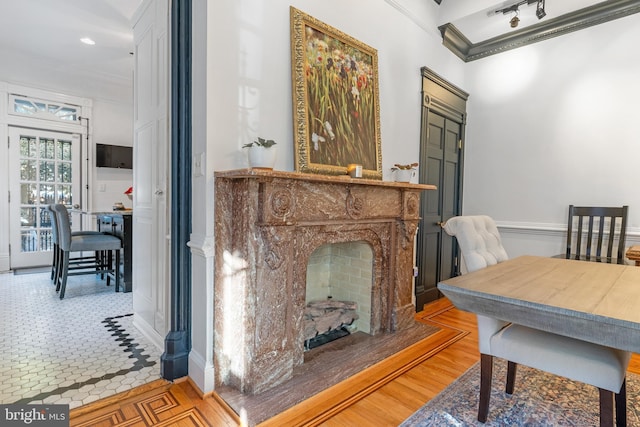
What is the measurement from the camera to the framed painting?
2203 mm

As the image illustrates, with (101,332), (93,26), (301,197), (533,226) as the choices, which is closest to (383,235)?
(301,197)

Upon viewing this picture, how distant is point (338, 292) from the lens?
115 inches

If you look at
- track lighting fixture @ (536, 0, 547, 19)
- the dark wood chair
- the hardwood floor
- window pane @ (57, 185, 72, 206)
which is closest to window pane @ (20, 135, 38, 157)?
window pane @ (57, 185, 72, 206)

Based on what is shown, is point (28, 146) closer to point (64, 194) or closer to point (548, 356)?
point (64, 194)

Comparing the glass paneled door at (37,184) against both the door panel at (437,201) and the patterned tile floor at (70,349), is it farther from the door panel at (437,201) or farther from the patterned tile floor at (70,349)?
the door panel at (437,201)

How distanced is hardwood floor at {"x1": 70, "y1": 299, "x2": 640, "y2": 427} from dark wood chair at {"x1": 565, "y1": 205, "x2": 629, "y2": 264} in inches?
48.6

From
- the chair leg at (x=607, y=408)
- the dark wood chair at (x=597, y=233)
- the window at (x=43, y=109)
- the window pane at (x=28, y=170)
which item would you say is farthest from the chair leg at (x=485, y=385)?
the window at (x=43, y=109)

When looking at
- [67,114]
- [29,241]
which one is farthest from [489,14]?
[29,241]

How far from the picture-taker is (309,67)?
2.27 metres

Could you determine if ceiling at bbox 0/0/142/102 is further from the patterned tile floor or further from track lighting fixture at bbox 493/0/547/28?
track lighting fixture at bbox 493/0/547/28

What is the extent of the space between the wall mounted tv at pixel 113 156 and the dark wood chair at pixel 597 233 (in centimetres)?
648

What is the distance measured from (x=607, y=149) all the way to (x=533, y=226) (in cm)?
102

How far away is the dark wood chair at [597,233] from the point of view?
3.08m

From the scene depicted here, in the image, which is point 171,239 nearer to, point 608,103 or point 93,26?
point 93,26
